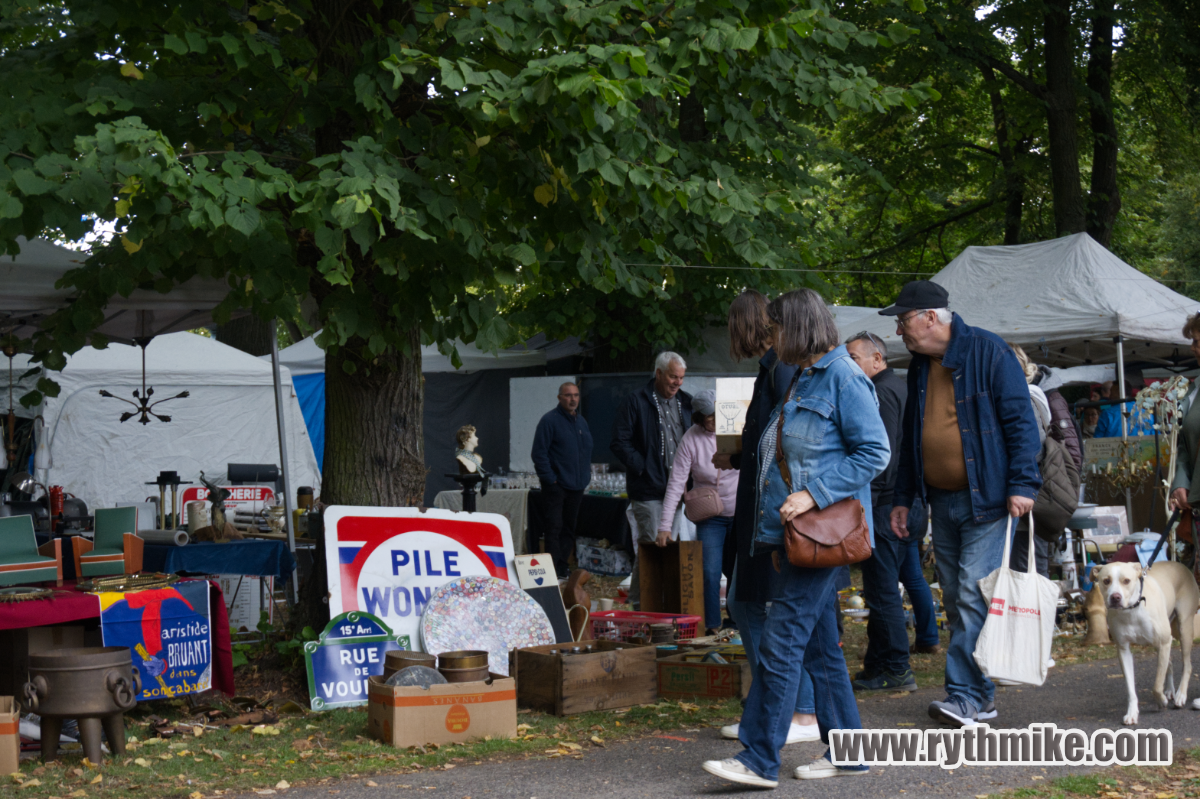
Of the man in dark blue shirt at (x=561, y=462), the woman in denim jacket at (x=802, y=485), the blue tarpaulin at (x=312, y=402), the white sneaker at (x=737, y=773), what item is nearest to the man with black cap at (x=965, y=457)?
the woman in denim jacket at (x=802, y=485)

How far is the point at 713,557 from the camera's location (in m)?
7.44

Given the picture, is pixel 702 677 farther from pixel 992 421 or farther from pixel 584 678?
pixel 992 421

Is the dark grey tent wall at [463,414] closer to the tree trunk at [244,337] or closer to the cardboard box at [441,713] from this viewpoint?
the tree trunk at [244,337]

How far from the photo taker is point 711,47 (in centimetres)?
511

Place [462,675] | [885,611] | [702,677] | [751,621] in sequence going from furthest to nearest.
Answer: [885,611] < [702,677] < [462,675] < [751,621]

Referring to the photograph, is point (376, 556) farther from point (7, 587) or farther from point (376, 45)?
point (376, 45)

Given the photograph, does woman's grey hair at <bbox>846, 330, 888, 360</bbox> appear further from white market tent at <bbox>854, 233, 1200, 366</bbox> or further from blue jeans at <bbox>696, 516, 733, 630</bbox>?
white market tent at <bbox>854, 233, 1200, 366</bbox>

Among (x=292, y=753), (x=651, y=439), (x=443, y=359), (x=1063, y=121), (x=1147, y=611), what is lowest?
(x=292, y=753)

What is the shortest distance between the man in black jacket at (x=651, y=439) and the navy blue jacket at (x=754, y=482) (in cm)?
364

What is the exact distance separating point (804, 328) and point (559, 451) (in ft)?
22.3

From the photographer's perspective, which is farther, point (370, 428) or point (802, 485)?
point (370, 428)

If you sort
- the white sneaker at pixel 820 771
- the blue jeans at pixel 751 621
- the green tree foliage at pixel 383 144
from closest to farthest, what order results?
the white sneaker at pixel 820 771 → the blue jeans at pixel 751 621 → the green tree foliage at pixel 383 144

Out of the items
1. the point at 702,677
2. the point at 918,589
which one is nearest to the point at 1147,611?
the point at 918,589

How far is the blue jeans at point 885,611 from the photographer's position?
6.05 meters
